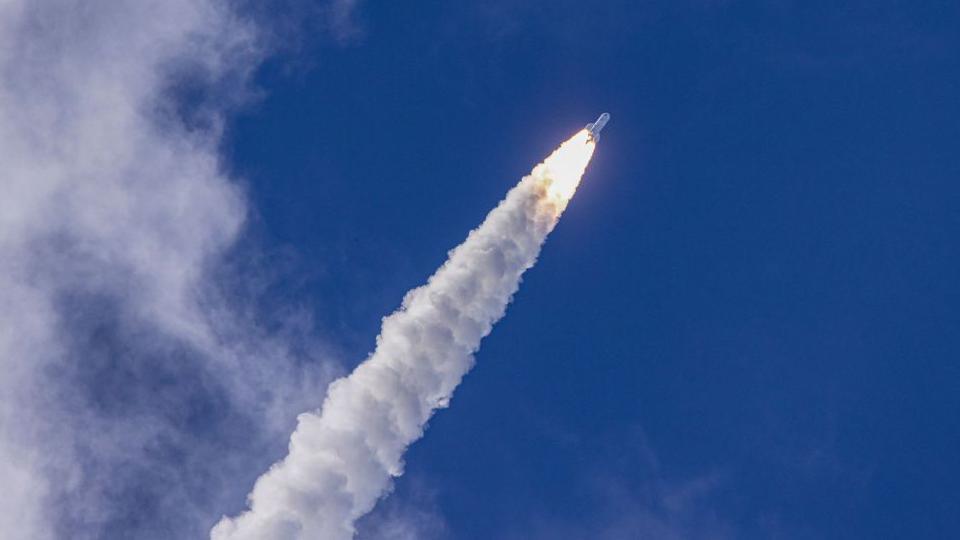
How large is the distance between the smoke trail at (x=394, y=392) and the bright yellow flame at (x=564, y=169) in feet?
1.12

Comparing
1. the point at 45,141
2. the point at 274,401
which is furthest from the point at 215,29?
the point at 274,401

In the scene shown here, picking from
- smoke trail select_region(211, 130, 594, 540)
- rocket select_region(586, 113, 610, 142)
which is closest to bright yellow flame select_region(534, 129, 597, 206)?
smoke trail select_region(211, 130, 594, 540)

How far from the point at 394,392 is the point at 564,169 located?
29.4 metres

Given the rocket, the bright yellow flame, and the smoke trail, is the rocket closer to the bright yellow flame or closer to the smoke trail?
the smoke trail

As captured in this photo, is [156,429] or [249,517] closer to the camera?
[249,517]

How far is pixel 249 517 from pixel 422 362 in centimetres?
2278

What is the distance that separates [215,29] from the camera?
19862 centimetres

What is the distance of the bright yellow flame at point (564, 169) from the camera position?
178 metres

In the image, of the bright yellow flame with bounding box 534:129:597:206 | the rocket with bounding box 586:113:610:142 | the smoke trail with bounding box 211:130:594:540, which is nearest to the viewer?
the smoke trail with bounding box 211:130:594:540

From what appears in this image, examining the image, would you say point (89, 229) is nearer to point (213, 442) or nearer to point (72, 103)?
point (72, 103)

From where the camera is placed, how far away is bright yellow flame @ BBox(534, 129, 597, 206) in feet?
585

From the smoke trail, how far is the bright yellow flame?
0.34 metres

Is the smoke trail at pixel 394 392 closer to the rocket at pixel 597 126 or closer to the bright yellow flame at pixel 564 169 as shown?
the bright yellow flame at pixel 564 169

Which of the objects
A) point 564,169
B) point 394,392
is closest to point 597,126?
point 564,169
